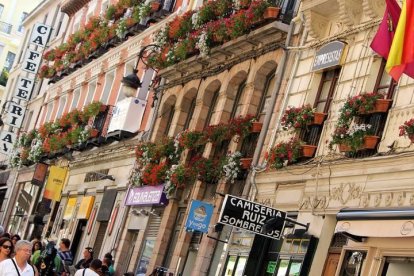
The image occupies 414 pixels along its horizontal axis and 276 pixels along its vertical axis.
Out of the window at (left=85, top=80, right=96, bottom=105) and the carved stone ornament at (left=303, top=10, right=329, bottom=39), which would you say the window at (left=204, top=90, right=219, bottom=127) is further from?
the window at (left=85, top=80, right=96, bottom=105)

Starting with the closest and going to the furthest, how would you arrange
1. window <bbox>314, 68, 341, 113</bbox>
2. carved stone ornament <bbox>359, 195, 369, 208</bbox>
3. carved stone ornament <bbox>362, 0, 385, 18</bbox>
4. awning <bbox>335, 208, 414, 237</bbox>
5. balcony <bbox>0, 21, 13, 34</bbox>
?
awning <bbox>335, 208, 414, 237</bbox>, carved stone ornament <bbox>359, 195, 369, 208</bbox>, carved stone ornament <bbox>362, 0, 385, 18</bbox>, window <bbox>314, 68, 341, 113</bbox>, balcony <bbox>0, 21, 13, 34</bbox>

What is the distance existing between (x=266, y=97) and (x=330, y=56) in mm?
4324

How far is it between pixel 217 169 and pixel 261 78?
2.47 m

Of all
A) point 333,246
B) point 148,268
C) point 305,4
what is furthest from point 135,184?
point 333,246

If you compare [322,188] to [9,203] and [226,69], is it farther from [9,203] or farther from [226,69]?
[9,203]

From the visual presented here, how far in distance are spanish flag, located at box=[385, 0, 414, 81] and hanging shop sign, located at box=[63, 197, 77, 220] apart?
25883 millimetres

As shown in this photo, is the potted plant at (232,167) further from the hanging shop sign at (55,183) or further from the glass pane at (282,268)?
the hanging shop sign at (55,183)

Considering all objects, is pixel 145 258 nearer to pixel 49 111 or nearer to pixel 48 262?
pixel 48 262

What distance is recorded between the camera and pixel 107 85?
4297 centimetres

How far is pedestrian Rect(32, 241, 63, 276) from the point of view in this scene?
2188cm

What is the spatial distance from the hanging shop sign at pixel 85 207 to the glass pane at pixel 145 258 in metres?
7.25

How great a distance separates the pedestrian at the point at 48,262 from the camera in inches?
861

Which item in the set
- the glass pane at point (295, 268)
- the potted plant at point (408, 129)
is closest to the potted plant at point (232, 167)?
the glass pane at point (295, 268)

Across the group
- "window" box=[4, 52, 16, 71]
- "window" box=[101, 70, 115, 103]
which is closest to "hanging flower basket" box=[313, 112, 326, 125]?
"window" box=[101, 70, 115, 103]
